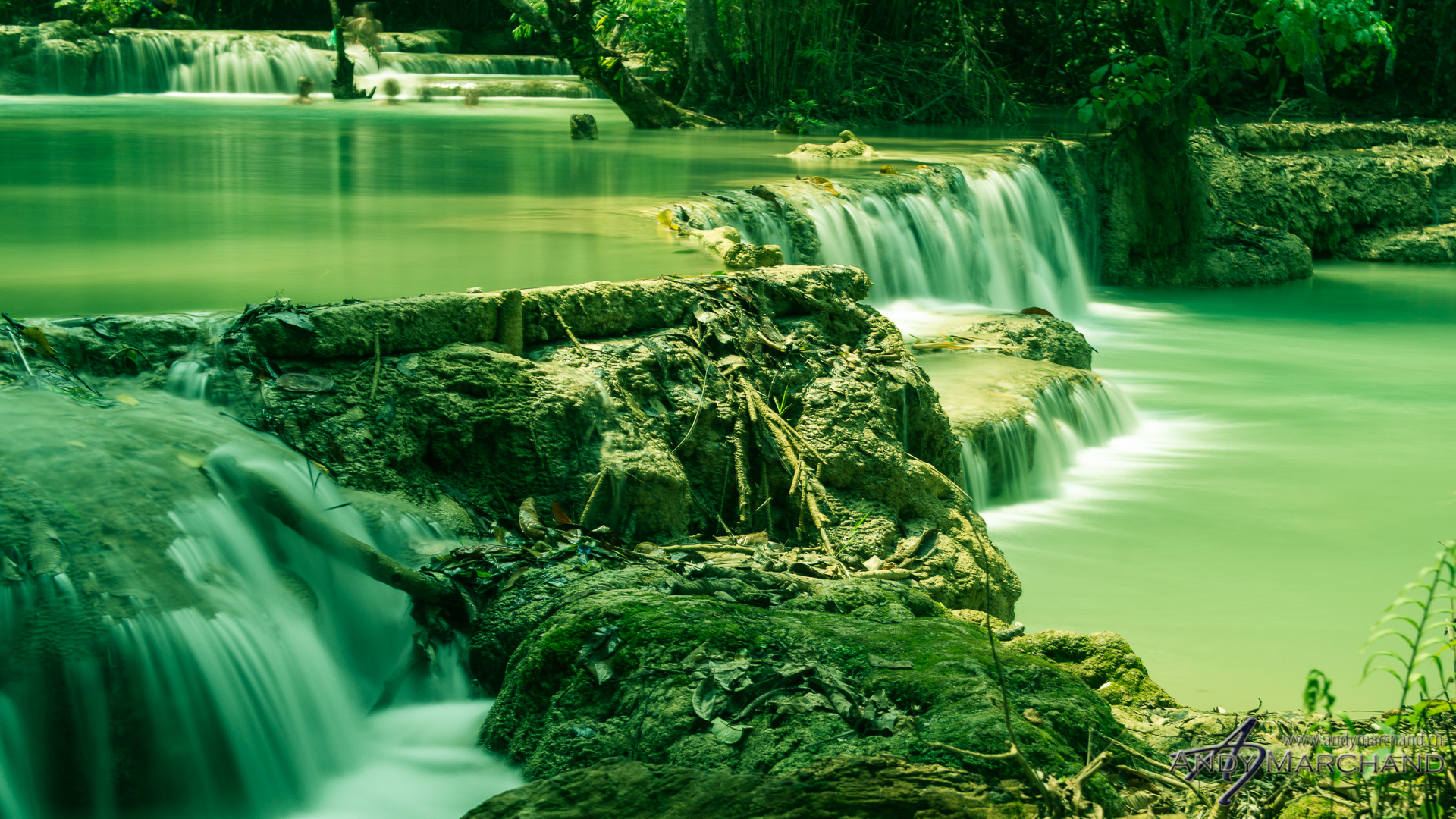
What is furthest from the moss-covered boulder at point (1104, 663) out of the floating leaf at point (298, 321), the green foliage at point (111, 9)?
the green foliage at point (111, 9)

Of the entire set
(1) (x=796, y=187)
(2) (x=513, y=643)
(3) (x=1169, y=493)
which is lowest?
(3) (x=1169, y=493)

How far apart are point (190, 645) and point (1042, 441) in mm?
4840

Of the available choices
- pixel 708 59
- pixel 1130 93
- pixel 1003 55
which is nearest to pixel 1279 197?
pixel 1130 93

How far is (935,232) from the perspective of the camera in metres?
9.96

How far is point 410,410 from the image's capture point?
4.01 m

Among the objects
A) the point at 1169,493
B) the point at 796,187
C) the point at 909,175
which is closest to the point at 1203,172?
the point at 909,175

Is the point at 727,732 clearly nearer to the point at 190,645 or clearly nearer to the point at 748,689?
the point at 748,689

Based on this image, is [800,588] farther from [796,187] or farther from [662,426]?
[796,187]

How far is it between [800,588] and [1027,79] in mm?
18242

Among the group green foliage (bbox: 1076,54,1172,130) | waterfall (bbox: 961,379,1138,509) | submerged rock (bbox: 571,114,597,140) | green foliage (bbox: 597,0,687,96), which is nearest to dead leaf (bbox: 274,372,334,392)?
waterfall (bbox: 961,379,1138,509)

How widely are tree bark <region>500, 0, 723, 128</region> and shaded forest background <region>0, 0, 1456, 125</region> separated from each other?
32 cm

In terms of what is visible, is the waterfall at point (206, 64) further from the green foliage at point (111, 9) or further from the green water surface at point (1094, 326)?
the green water surface at point (1094, 326)

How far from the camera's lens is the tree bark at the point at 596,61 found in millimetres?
15672

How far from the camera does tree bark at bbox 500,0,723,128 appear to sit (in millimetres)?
15672
